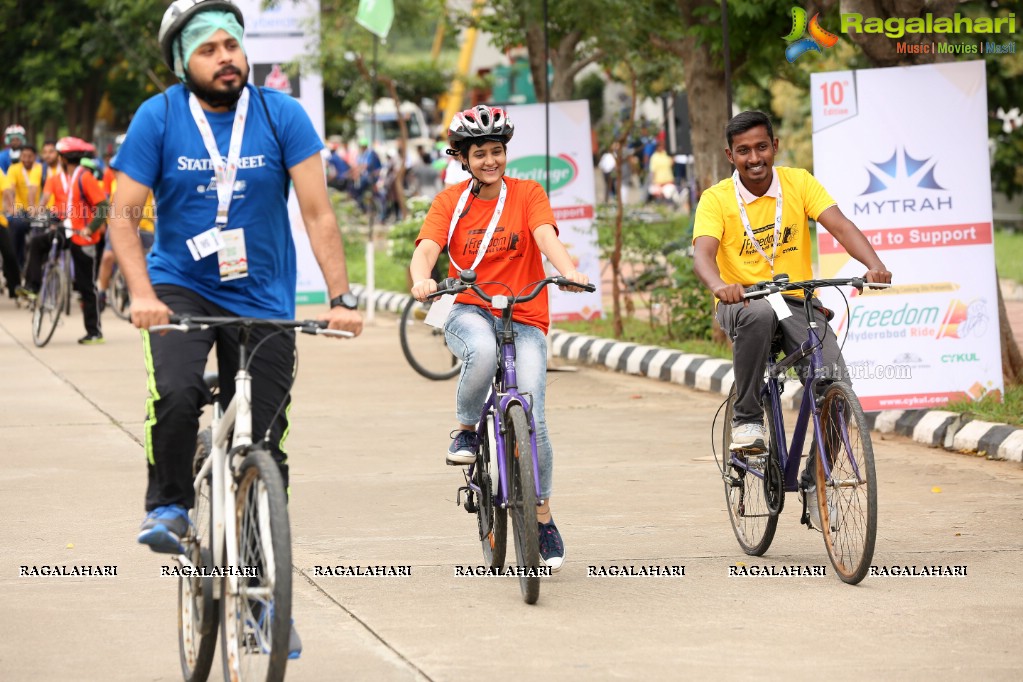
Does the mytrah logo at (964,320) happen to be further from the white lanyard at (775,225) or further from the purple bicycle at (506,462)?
the purple bicycle at (506,462)

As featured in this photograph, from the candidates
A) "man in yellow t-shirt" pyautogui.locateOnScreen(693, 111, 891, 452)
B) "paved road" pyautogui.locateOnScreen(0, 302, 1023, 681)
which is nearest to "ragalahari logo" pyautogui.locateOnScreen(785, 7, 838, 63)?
"paved road" pyautogui.locateOnScreen(0, 302, 1023, 681)

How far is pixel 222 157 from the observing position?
16.7 feet

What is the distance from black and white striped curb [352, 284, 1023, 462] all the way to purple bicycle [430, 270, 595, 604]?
2219 millimetres

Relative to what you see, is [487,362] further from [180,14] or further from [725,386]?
[725,386]

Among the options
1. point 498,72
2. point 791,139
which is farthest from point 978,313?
point 498,72

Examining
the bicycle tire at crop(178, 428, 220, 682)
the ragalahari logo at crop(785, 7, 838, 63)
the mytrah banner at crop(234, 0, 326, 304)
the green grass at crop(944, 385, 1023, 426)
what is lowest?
the green grass at crop(944, 385, 1023, 426)

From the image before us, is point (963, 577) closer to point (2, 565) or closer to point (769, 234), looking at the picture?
point (769, 234)

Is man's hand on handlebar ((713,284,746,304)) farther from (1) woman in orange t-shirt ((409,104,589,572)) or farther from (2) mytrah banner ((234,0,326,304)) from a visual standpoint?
(2) mytrah banner ((234,0,326,304))

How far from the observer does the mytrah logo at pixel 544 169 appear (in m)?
15.5

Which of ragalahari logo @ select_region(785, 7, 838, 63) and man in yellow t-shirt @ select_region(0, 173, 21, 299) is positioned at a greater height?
ragalahari logo @ select_region(785, 7, 838, 63)

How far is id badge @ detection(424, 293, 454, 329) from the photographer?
6.60 metres

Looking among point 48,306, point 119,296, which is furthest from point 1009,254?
point 48,306

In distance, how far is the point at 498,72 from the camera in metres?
46.7

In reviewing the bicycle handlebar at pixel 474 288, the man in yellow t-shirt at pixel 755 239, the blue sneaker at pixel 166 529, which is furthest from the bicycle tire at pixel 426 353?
the blue sneaker at pixel 166 529
